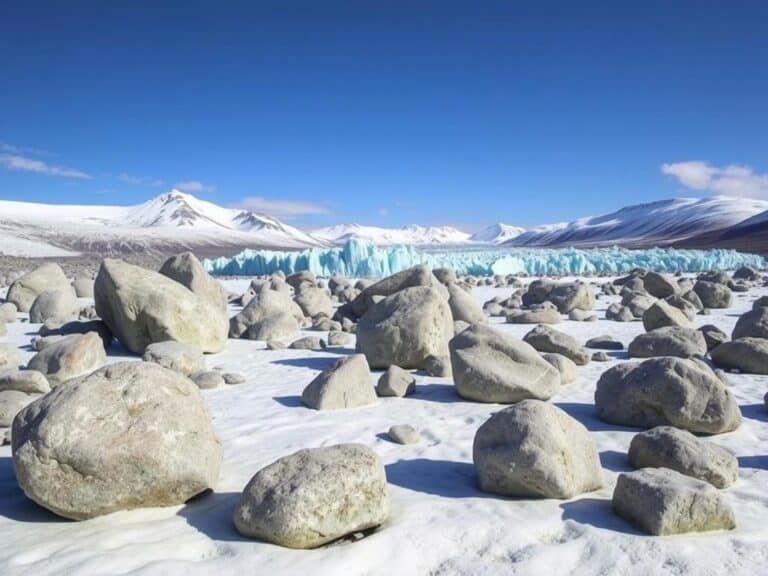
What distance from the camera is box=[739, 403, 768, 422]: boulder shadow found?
17.1ft

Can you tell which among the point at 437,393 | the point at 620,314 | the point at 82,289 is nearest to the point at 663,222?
the point at 620,314

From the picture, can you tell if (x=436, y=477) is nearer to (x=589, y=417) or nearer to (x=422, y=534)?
(x=422, y=534)

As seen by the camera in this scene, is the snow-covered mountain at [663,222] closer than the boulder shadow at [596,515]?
No

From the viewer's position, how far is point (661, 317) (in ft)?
32.3

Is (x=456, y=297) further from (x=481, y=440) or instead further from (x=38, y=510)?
(x=38, y=510)

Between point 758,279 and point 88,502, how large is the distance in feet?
87.2

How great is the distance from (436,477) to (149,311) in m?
5.26

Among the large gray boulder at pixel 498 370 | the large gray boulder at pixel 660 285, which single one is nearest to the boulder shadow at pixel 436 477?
the large gray boulder at pixel 498 370

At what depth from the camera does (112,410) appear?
11.0 feet


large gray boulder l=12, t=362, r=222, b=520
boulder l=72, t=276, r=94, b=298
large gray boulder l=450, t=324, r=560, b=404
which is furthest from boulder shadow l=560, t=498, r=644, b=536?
boulder l=72, t=276, r=94, b=298

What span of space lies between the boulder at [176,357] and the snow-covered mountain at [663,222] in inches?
3775

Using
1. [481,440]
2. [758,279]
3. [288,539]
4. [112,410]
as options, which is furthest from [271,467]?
[758,279]

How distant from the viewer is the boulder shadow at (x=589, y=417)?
16.2ft

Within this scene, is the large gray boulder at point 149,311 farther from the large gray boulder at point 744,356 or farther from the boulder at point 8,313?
the large gray boulder at point 744,356
